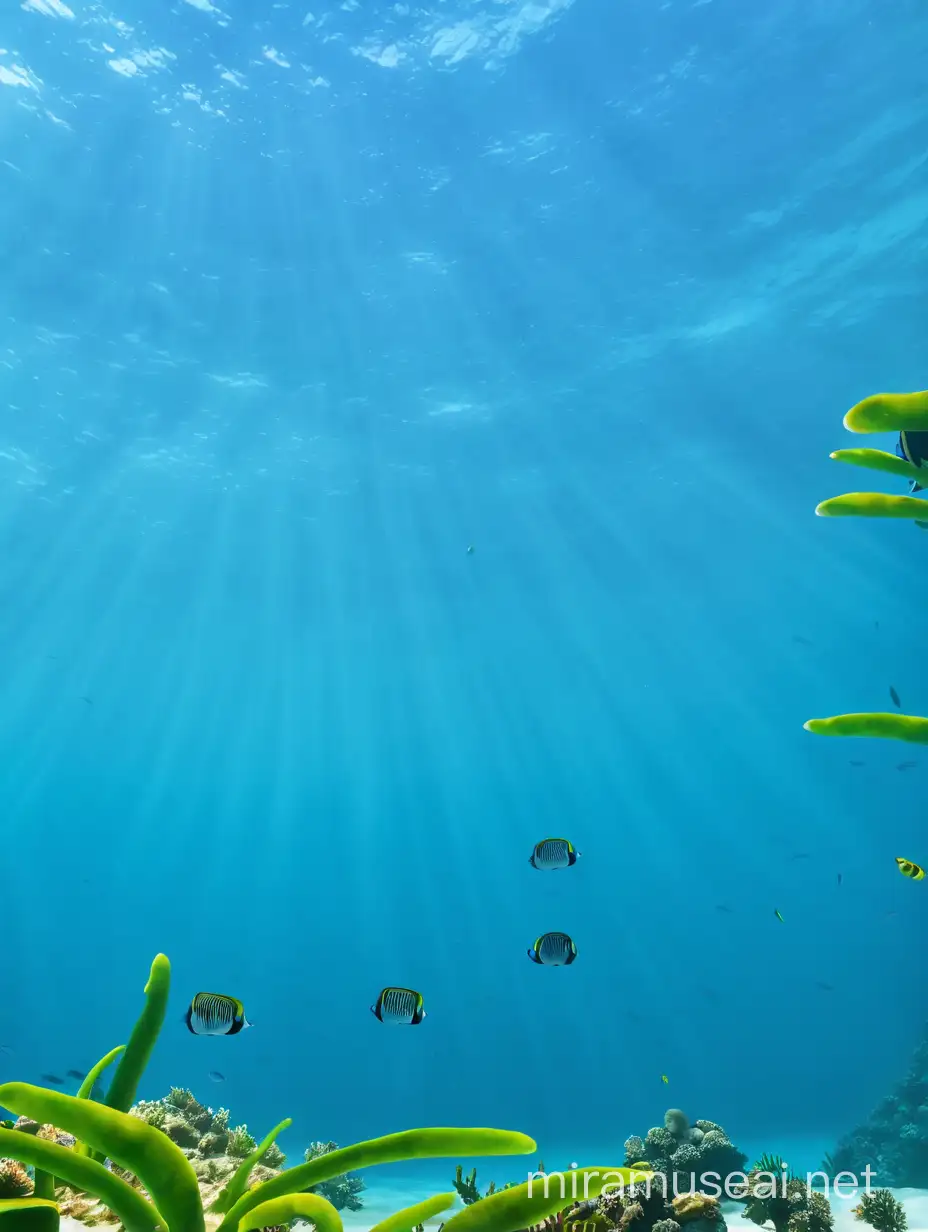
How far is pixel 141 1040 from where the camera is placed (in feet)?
9.32

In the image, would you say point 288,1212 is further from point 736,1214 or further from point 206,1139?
point 736,1214

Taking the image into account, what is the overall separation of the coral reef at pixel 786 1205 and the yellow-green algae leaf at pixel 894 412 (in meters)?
6.87

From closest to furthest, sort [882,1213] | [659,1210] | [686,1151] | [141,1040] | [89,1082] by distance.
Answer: [141,1040], [89,1082], [659,1210], [882,1213], [686,1151]

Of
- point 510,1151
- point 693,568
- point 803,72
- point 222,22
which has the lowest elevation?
point 510,1151

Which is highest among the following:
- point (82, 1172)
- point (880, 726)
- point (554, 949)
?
point (554, 949)

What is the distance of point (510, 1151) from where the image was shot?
2.02m

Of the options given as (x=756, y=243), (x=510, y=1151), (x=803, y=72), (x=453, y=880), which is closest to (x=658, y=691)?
(x=756, y=243)

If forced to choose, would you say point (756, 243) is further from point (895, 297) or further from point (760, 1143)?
point (760, 1143)

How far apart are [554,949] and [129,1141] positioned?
4970mm

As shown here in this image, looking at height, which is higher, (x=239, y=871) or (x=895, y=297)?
(x=239, y=871)

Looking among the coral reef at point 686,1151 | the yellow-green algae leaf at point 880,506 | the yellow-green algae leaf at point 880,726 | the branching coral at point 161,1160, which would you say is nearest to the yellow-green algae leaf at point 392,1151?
the branching coral at point 161,1160

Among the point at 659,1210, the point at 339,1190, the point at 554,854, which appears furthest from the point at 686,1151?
the point at 339,1190

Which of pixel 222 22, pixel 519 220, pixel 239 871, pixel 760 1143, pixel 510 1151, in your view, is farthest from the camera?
pixel 239 871

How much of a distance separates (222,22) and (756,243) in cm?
1419
